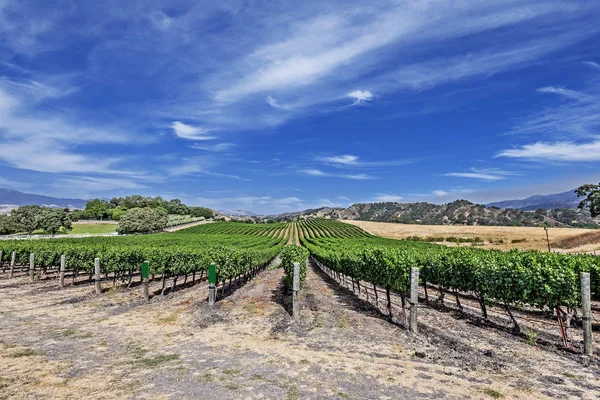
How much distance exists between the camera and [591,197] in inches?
2004

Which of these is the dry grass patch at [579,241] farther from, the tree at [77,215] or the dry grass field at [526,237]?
the tree at [77,215]

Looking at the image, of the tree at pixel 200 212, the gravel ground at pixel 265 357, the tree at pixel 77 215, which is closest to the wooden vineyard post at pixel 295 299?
the gravel ground at pixel 265 357

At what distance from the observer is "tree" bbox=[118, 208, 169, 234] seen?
312ft

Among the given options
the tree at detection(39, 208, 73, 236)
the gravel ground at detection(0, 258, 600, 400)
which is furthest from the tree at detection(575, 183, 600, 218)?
the tree at detection(39, 208, 73, 236)

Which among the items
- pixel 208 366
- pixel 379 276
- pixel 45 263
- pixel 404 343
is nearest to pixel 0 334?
pixel 208 366

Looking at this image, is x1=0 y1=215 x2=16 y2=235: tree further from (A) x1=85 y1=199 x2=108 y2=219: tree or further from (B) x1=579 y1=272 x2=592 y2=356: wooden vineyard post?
(B) x1=579 y1=272 x2=592 y2=356: wooden vineyard post

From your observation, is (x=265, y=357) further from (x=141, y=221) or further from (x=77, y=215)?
(x=77, y=215)

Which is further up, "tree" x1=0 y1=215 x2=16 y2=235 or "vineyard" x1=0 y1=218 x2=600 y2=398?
"tree" x1=0 y1=215 x2=16 y2=235

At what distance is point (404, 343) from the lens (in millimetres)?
9648

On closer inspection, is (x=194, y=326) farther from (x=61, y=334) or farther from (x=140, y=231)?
(x=140, y=231)

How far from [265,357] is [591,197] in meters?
63.8

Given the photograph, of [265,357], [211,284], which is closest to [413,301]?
[265,357]

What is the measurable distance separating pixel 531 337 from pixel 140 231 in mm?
103041

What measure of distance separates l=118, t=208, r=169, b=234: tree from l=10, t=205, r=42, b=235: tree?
1984 cm
